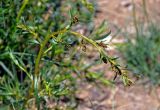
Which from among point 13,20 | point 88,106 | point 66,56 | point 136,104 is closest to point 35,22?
point 13,20

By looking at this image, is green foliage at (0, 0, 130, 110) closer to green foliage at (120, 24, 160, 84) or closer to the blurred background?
the blurred background

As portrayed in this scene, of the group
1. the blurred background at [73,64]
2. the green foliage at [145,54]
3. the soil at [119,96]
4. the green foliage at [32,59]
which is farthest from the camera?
the green foliage at [145,54]

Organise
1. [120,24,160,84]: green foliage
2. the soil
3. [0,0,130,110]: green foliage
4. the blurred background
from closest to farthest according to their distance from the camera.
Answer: [0,0,130,110]: green foliage → the blurred background → the soil → [120,24,160,84]: green foliage

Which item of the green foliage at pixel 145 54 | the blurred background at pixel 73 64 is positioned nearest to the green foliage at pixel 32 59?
the blurred background at pixel 73 64

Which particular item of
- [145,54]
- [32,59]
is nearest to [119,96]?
[145,54]

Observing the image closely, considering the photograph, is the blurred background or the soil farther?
the soil

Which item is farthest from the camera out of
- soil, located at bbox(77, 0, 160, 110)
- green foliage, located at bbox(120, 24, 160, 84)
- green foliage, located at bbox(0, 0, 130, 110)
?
green foliage, located at bbox(120, 24, 160, 84)

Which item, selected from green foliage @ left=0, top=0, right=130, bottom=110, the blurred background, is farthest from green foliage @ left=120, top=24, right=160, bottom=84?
green foliage @ left=0, top=0, right=130, bottom=110

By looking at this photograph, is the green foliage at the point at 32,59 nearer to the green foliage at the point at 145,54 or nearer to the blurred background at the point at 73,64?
the blurred background at the point at 73,64

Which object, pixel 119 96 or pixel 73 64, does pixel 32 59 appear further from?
pixel 119 96
